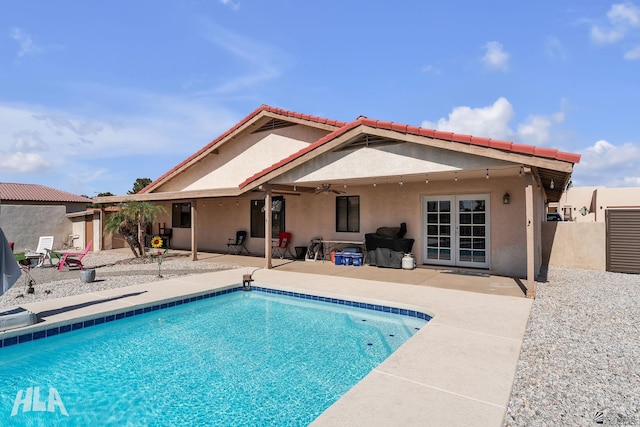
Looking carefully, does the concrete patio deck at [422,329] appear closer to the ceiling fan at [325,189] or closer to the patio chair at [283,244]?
the patio chair at [283,244]

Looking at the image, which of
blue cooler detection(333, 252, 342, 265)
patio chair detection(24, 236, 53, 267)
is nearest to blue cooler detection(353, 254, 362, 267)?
blue cooler detection(333, 252, 342, 265)

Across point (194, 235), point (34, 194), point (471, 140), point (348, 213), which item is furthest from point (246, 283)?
point (34, 194)

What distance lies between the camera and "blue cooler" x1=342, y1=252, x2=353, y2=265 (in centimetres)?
1267

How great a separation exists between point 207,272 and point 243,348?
6149 millimetres

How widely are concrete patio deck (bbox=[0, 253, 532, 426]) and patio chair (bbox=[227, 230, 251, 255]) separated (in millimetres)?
4429

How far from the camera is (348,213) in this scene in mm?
13750

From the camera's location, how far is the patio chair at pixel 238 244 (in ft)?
54.8

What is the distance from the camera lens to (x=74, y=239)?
21.9 meters

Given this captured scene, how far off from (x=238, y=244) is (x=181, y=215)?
17.7 ft

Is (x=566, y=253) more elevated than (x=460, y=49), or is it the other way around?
(x=460, y=49)

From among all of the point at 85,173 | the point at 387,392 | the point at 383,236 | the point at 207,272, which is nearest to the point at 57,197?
the point at 85,173

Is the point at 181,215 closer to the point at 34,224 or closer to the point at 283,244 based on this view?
the point at 283,244

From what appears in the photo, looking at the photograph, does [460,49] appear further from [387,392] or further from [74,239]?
[74,239]

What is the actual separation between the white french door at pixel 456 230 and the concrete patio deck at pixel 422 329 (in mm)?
1195
